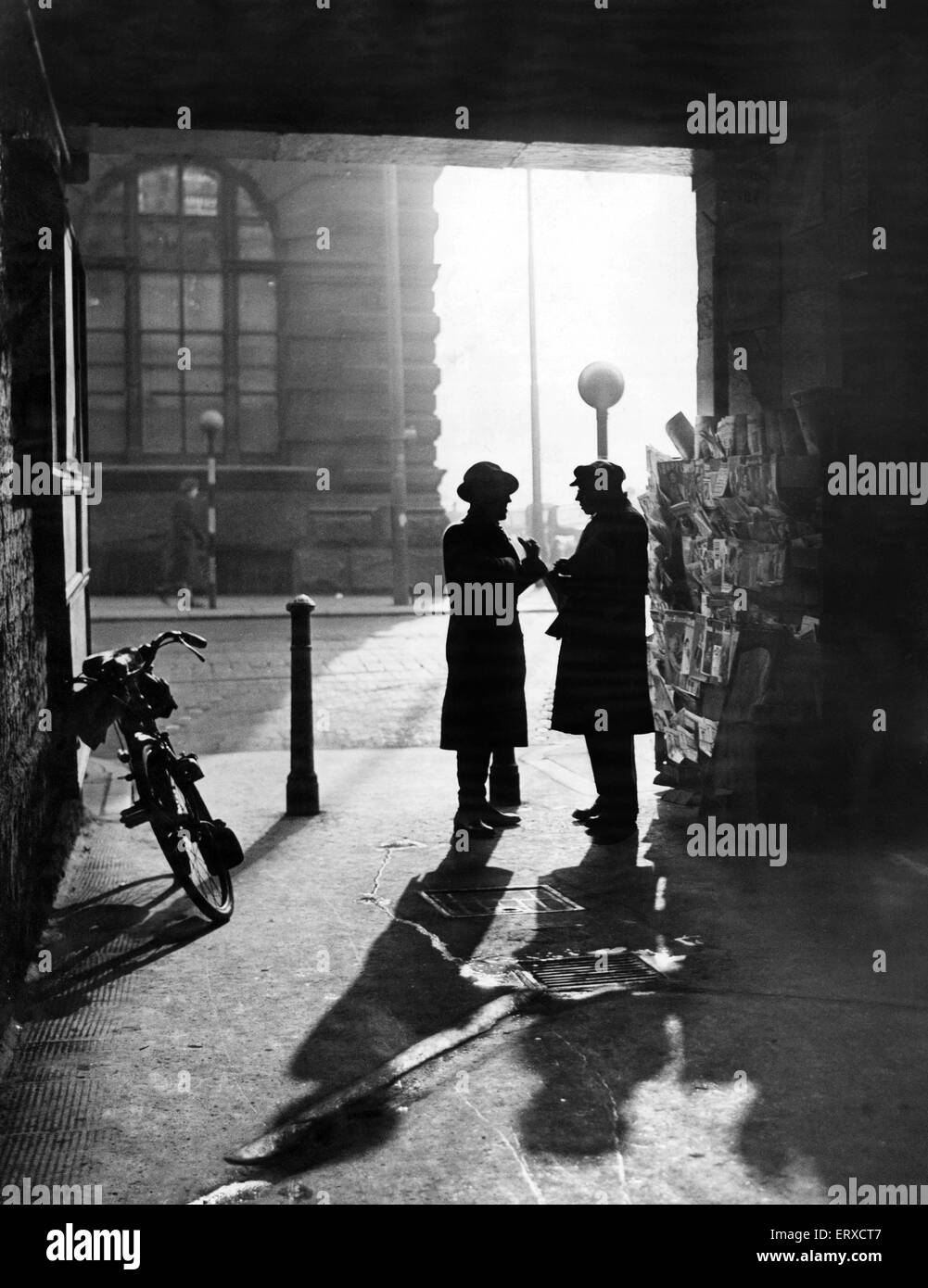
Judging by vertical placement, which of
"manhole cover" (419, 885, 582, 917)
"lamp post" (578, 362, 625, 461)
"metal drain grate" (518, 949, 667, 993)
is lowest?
"metal drain grate" (518, 949, 667, 993)

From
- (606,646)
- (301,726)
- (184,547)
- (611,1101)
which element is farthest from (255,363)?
(611,1101)

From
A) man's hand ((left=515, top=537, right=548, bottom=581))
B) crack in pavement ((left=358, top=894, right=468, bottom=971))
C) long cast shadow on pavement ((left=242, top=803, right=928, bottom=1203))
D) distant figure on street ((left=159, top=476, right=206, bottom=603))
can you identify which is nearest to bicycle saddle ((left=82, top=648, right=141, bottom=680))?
crack in pavement ((left=358, top=894, right=468, bottom=971))

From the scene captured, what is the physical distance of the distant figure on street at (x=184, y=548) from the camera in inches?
891

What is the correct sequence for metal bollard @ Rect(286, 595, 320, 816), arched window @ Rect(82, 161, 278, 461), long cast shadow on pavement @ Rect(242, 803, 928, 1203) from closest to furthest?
1. long cast shadow on pavement @ Rect(242, 803, 928, 1203)
2. metal bollard @ Rect(286, 595, 320, 816)
3. arched window @ Rect(82, 161, 278, 461)

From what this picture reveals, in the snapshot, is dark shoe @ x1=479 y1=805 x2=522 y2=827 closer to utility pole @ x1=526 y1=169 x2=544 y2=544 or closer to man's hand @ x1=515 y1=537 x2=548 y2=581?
man's hand @ x1=515 y1=537 x2=548 y2=581

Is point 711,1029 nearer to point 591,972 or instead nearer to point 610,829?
point 591,972

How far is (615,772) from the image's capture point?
7340 millimetres

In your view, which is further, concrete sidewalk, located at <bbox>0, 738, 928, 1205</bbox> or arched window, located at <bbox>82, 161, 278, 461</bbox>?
arched window, located at <bbox>82, 161, 278, 461</bbox>

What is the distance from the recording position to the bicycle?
591cm

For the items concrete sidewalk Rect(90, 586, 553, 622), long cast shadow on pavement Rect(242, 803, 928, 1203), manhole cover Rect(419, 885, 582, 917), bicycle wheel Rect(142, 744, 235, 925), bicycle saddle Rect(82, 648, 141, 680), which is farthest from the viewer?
concrete sidewalk Rect(90, 586, 553, 622)

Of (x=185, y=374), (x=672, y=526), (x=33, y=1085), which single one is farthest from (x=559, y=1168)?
(x=185, y=374)

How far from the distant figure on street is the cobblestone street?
12.2ft

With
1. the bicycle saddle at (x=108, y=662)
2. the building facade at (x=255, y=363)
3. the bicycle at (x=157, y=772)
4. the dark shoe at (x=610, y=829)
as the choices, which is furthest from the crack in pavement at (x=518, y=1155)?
the building facade at (x=255, y=363)
